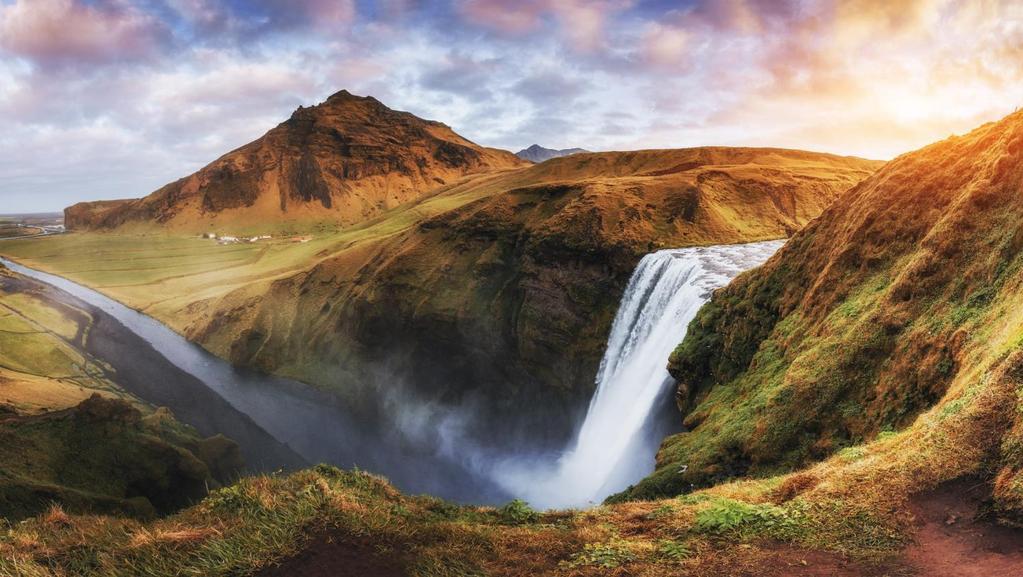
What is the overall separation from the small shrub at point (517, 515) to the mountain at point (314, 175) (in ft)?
474

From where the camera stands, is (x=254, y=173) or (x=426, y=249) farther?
(x=254, y=173)

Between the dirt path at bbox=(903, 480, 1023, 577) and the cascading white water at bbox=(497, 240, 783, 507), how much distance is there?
1575 centimetres

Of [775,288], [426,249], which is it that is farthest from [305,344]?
[775,288]

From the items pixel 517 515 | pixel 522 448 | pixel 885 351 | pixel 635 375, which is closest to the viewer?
pixel 517 515

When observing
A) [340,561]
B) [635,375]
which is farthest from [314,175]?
[340,561]

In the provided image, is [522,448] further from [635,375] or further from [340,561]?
[340,561]

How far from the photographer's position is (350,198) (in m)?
162

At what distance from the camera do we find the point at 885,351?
12.9m

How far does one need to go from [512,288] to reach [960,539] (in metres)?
40.3

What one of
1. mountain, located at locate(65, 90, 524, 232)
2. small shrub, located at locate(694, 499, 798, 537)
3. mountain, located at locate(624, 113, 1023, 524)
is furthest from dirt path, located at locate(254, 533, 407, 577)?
mountain, located at locate(65, 90, 524, 232)

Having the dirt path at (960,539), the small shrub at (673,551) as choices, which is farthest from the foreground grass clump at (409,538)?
the dirt path at (960,539)

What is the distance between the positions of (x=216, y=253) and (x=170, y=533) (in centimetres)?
12294

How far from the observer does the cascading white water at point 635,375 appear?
2459 cm

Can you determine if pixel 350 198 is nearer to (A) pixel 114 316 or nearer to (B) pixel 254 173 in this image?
(B) pixel 254 173
